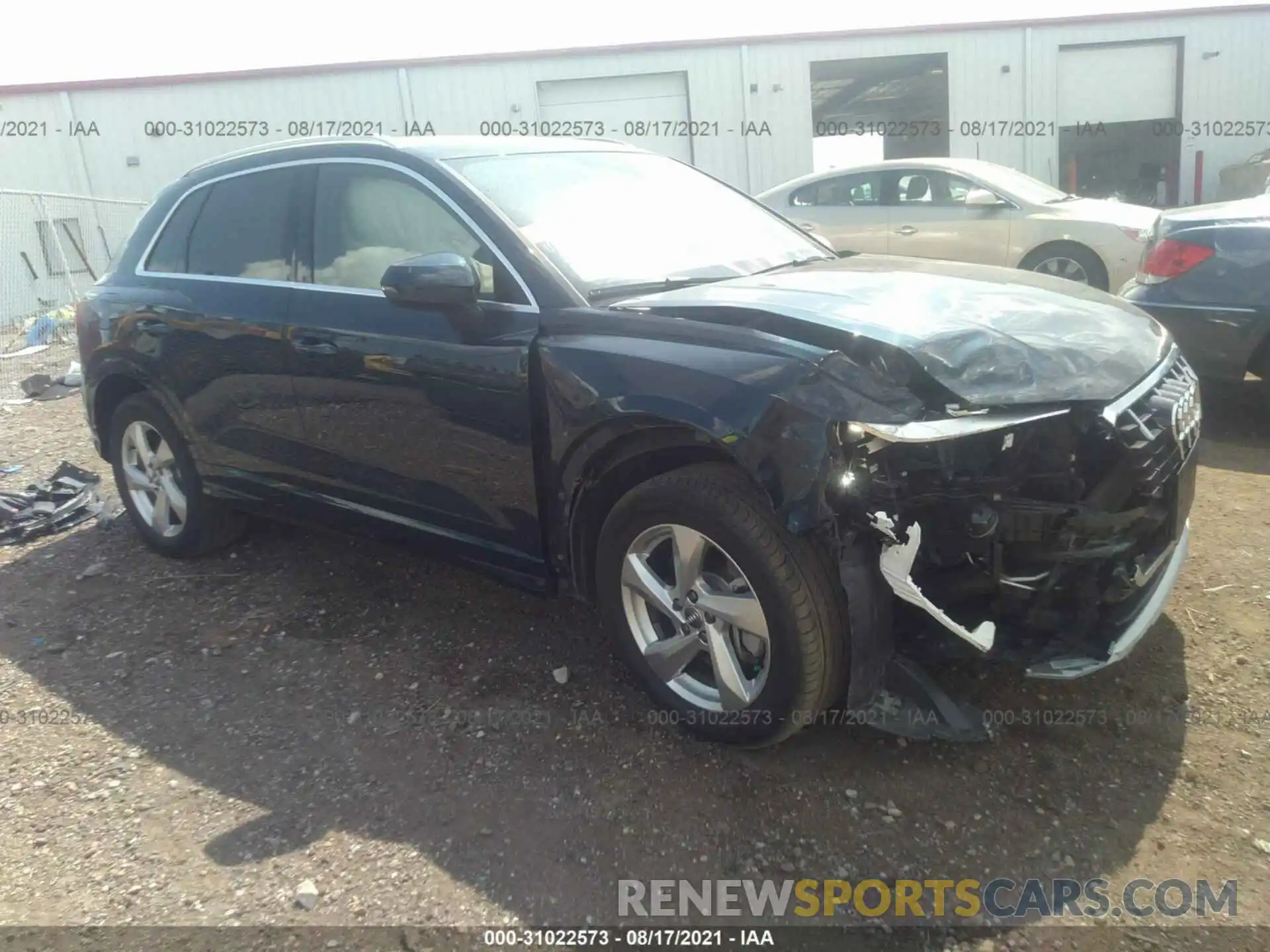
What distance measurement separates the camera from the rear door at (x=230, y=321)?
374 centimetres

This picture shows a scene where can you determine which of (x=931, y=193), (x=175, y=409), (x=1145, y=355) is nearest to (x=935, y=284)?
(x=1145, y=355)

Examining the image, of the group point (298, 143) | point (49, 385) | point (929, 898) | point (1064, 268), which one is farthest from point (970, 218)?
point (49, 385)

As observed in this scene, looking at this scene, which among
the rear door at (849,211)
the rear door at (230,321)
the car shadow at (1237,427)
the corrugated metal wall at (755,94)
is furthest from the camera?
the corrugated metal wall at (755,94)

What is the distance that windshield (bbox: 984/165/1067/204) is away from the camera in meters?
9.39

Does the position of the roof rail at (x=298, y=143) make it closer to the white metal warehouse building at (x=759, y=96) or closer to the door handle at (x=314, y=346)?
the door handle at (x=314, y=346)

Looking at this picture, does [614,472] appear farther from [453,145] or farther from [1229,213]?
[1229,213]

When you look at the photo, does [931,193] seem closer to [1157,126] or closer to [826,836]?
[826,836]

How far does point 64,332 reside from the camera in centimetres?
1154

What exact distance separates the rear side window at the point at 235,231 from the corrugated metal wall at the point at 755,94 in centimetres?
1465

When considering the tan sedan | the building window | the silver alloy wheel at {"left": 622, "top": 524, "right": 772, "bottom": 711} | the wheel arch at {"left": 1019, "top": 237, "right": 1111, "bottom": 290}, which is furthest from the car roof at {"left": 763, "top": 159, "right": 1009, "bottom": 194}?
the building window

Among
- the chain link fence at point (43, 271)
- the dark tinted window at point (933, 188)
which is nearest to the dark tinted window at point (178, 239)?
the chain link fence at point (43, 271)

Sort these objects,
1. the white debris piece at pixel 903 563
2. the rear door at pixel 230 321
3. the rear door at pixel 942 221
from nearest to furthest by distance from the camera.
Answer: the white debris piece at pixel 903 563 → the rear door at pixel 230 321 → the rear door at pixel 942 221

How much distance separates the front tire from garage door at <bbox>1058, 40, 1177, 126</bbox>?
18.1 metres

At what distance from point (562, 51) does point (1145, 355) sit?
16.7 meters
